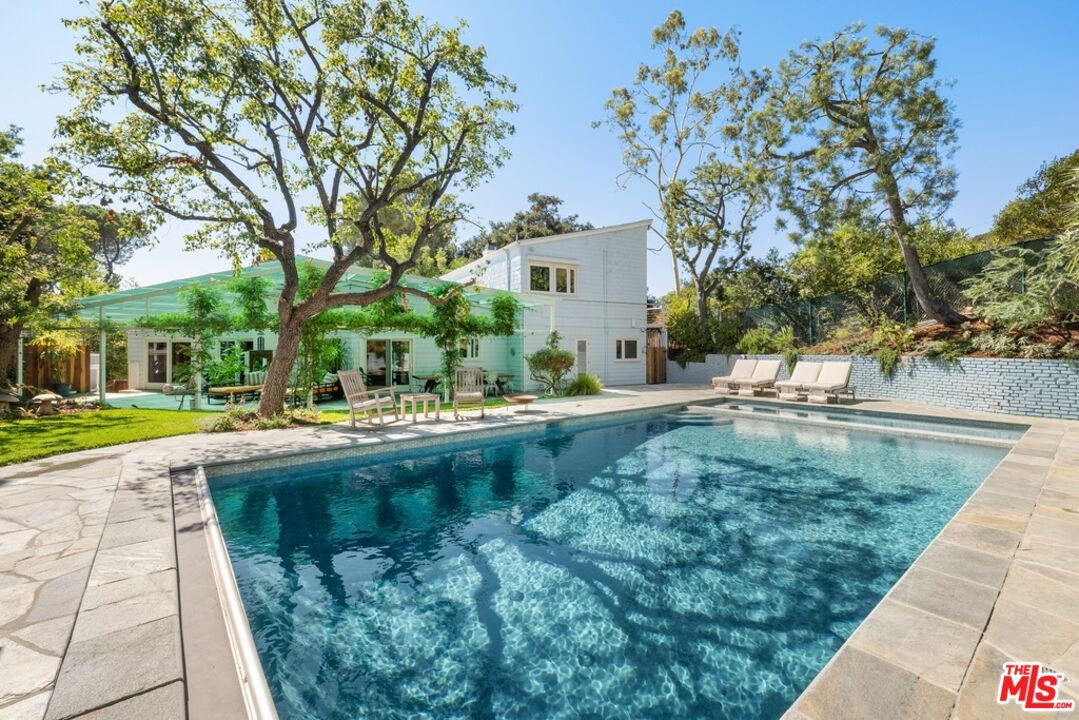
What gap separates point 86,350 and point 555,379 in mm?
17163

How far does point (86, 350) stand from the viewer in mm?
16203

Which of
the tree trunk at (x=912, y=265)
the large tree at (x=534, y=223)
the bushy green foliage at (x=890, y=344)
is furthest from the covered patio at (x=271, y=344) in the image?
the large tree at (x=534, y=223)

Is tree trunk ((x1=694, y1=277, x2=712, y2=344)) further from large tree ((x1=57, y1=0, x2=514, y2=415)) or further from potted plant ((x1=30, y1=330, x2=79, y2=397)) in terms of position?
potted plant ((x1=30, y1=330, x2=79, y2=397))

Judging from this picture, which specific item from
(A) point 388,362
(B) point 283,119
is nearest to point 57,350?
(A) point 388,362

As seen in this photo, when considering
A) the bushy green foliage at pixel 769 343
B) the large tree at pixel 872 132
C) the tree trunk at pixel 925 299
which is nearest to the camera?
the large tree at pixel 872 132

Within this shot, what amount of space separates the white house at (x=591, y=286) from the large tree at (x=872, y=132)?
6796 millimetres

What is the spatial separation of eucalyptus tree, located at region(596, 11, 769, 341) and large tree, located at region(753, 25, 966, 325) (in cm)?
411

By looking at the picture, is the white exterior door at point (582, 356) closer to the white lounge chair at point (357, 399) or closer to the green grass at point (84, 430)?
the white lounge chair at point (357, 399)

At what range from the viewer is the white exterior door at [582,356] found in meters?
18.3

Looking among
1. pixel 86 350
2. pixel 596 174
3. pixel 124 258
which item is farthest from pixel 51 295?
pixel 124 258

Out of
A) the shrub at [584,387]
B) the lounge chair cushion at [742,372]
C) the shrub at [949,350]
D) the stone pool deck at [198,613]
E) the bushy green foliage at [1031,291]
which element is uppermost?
the bushy green foliage at [1031,291]

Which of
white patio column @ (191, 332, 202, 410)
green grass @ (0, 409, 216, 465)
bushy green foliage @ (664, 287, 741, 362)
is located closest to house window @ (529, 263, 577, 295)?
bushy green foliage @ (664, 287, 741, 362)

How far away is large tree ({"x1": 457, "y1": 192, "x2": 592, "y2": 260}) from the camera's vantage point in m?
32.5

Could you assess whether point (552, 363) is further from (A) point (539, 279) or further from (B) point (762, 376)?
(B) point (762, 376)
